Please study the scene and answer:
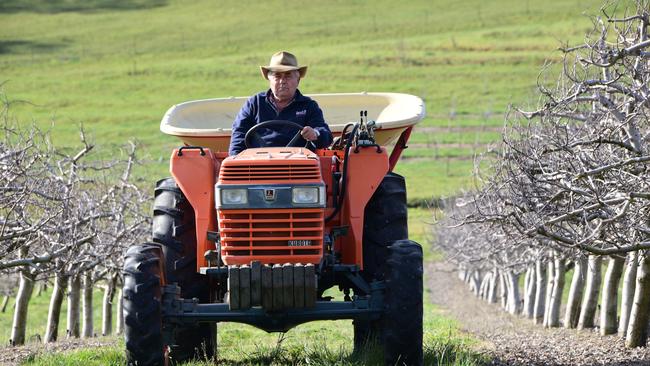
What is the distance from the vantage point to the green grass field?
8025cm

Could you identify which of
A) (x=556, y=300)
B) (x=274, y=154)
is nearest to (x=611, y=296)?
(x=556, y=300)

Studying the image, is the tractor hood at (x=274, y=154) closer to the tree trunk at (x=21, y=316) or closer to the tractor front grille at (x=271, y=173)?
the tractor front grille at (x=271, y=173)

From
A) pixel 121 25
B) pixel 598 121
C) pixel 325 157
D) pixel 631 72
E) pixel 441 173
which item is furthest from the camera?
pixel 121 25

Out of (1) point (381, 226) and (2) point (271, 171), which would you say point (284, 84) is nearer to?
(2) point (271, 171)

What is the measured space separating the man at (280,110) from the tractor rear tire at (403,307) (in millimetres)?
1513

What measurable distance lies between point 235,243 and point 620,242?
201 inches

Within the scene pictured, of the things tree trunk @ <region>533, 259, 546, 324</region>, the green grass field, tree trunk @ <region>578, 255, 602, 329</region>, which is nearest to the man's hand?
tree trunk @ <region>578, 255, 602, 329</region>

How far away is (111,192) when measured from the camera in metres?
21.1

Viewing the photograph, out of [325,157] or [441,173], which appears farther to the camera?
[441,173]

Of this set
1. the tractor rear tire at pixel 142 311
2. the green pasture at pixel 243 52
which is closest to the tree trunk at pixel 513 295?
the tractor rear tire at pixel 142 311

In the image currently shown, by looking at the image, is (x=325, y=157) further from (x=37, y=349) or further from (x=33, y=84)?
(x=33, y=84)

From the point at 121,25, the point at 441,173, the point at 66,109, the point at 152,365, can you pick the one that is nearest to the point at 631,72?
the point at 152,365

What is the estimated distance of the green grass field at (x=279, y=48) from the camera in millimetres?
80250

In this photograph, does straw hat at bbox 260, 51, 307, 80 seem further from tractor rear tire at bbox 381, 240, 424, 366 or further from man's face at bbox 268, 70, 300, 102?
tractor rear tire at bbox 381, 240, 424, 366
